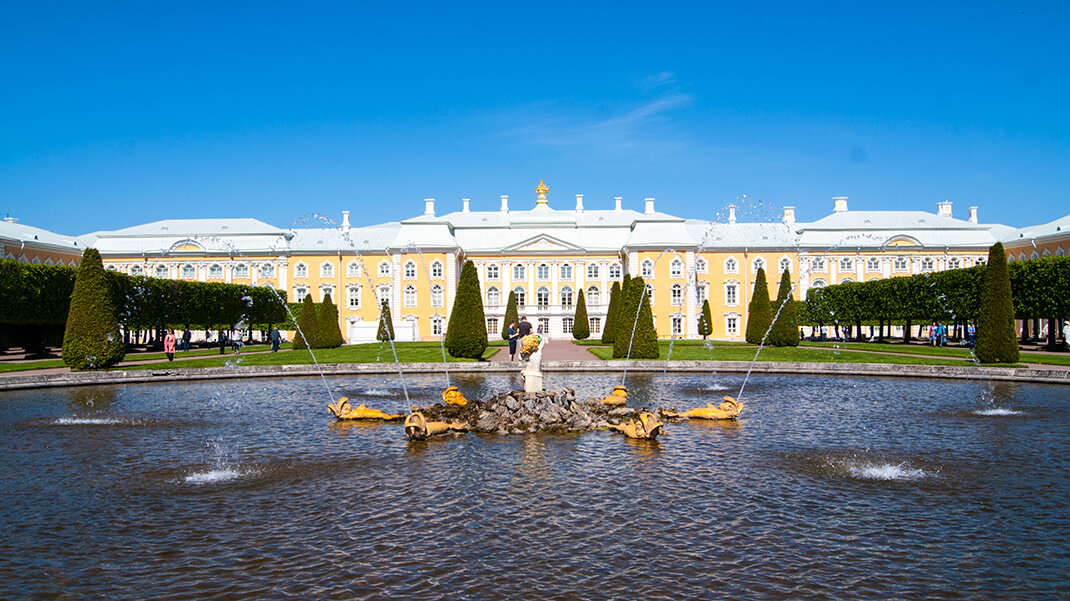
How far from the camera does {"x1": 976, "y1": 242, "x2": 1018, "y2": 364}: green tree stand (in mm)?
20891

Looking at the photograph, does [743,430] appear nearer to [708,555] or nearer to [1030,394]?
[708,555]

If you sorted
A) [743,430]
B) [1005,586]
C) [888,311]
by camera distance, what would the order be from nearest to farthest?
[1005,586] → [743,430] → [888,311]

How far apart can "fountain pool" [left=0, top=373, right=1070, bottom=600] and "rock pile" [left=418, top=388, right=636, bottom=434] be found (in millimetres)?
423

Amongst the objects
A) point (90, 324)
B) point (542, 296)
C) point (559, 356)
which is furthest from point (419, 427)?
point (542, 296)

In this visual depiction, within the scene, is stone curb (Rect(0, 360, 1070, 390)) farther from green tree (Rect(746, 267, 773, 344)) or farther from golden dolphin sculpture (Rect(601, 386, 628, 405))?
green tree (Rect(746, 267, 773, 344))

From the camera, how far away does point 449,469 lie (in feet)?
28.2

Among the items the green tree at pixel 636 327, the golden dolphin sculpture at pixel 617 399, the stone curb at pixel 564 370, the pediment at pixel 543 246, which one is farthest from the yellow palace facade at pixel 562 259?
the golden dolphin sculpture at pixel 617 399

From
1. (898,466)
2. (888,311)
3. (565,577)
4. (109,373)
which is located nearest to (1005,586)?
(565,577)

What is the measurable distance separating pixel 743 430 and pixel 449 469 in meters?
4.75

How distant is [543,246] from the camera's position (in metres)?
59.3

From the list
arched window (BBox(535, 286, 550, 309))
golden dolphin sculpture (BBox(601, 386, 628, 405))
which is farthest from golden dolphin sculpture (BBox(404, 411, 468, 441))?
arched window (BBox(535, 286, 550, 309))

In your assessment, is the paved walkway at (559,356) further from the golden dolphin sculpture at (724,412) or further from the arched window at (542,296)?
the arched window at (542,296)

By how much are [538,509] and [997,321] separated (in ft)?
63.1

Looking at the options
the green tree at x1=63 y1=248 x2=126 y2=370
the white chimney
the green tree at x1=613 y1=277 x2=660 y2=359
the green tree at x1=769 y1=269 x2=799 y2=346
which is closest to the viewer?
the green tree at x1=63 y1=248 x2=126 y2=370
